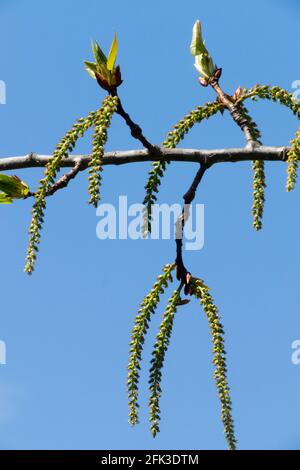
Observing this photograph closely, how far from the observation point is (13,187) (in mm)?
3516

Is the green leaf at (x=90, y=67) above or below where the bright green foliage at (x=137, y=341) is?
above

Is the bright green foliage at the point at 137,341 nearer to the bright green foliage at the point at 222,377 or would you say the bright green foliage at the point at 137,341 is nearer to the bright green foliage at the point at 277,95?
the bright green foliage at the point at 222,377

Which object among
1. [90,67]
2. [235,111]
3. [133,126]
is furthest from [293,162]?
[90,67]

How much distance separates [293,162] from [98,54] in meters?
0.96

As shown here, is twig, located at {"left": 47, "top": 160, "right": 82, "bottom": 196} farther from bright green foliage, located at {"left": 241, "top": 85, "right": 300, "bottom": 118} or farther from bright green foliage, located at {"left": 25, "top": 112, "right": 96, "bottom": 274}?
bright green foliage, located at {"left": 241, "top": 85, "right": 300, "bottom": 118}

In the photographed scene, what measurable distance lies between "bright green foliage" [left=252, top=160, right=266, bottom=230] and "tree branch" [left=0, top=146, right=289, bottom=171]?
0.19m

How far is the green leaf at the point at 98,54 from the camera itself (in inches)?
122

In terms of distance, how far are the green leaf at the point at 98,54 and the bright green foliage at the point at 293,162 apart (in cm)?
89

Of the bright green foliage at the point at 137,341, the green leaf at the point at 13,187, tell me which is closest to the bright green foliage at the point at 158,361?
the bright green foliage at the point at 137,341

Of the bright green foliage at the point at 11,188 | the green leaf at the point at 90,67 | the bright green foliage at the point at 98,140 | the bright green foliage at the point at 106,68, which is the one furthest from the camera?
the bright green foliage at the point at 11,188

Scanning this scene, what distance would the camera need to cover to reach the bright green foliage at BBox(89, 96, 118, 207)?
2.64 metres

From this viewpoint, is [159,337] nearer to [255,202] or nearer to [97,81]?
[255,202]
